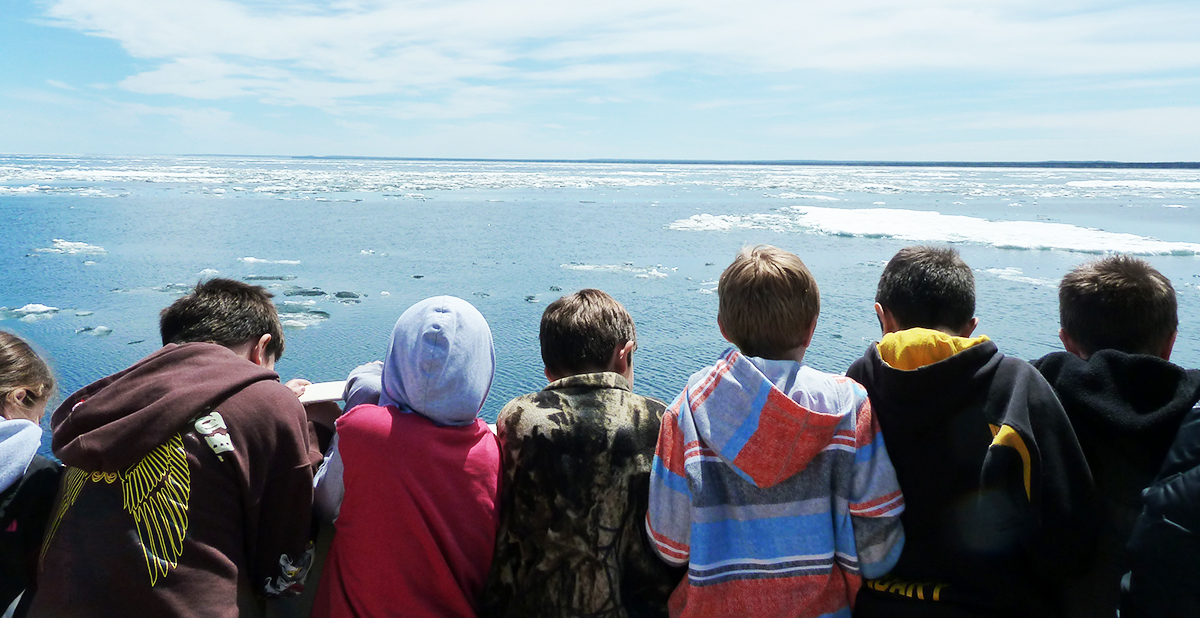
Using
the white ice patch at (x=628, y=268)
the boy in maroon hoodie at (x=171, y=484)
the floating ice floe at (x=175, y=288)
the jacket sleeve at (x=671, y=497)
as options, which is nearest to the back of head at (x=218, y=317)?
the boy in maroon hoodie at (x=171, y=484)

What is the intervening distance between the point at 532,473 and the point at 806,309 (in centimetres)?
64

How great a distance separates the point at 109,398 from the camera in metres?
1.42

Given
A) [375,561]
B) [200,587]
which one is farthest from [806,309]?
[200,587]

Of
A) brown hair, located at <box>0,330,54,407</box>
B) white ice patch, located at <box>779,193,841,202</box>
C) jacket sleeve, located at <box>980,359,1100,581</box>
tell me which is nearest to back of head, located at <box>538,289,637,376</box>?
jacket sleeve, located at <box>980,359,1100,581</box>

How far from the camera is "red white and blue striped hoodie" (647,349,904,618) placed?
57.9 inches

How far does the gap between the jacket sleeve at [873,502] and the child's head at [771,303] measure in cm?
20

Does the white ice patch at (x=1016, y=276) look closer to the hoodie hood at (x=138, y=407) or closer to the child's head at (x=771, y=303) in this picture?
the child's head at (x=771, y=303)

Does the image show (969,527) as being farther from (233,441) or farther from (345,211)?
(345,211)

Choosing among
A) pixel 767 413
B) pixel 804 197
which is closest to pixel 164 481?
pixel 767 413

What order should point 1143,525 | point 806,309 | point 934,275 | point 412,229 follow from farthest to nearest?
1. point 412,229
2. point 934,275
3. point 806,309
4. point 1143,525

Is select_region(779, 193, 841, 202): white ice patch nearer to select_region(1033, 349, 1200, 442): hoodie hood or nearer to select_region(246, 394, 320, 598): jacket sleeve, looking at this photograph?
select_region(1033, 349, 1200, 442): hoodie hood

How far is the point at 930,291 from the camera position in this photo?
1717 mm

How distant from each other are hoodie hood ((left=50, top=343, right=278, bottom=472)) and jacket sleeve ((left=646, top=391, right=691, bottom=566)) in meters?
0.80

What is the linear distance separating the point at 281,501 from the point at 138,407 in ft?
1.04
